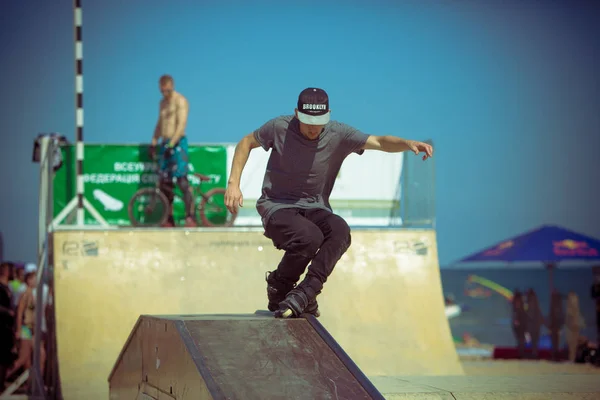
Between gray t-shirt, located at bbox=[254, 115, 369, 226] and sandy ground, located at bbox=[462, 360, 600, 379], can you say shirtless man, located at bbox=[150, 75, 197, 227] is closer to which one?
sandy ground, located at bbox=[462, 360, 600, 379]

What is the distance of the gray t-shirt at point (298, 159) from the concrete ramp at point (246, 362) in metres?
0.94

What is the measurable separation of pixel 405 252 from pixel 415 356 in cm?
148

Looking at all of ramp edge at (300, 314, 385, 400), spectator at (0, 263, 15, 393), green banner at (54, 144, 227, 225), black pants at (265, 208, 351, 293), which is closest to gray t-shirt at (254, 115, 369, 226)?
black pants at (265, 208, 351, 293)

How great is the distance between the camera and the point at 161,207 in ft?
39.8

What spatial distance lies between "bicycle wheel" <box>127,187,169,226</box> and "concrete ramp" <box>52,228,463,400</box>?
135 cm

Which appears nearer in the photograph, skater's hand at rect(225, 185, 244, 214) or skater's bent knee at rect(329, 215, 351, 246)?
skater's hand at rect(225, 185, 244, 214)

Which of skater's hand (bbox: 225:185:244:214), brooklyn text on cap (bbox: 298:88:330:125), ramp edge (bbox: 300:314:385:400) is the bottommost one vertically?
ramp edge (bbox: 300:314:385:400)

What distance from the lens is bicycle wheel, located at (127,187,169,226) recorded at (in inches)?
475

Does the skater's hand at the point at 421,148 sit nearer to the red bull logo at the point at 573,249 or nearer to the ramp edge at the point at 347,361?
the ramp edge at the point at 347,361

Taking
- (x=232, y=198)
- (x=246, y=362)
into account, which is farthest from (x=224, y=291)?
(x=246, y=362)

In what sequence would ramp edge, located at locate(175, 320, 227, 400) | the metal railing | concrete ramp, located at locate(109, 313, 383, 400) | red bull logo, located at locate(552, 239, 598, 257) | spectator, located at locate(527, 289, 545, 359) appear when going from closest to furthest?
1. ramp edge, located at locate(175, 320, 227, 400)
2. concrete ramp, located at locate(109, 313, 383, 400)
3. the metal railing
4. spectator, located at locate(527, 289, 545, 359)
5. red bull logo, located at locate(552, 239, 598, 257)

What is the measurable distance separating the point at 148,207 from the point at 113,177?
0.69 metres

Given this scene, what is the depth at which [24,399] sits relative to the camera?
1051 centimetres

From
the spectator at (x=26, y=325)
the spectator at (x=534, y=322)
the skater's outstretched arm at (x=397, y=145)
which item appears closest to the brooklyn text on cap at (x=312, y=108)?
the skater's outstretched arm at (x=397, y=145)
